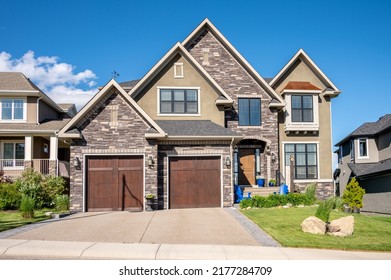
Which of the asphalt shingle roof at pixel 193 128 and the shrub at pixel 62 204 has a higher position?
the asphalt shingle roof at pixel 193 128

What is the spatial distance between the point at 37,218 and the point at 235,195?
10083 mm

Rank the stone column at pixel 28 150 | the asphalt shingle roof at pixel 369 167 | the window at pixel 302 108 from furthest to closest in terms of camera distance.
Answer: the asphalt shingle roof at pixel 369 167 → the window at pixel 302 108 → the stone column at pixel 28 150

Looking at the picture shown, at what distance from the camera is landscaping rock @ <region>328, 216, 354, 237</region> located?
13.0 meters

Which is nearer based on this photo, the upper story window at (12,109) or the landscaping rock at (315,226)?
the landscaping rock at (315,226)

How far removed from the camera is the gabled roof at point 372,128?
33.6 metres

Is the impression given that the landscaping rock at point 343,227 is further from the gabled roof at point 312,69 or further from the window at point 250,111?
the gabled roof at point 312,69

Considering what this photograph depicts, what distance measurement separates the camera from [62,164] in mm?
25828

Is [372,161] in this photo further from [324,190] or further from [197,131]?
[197,131]

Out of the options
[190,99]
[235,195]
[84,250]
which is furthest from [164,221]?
[190,99]

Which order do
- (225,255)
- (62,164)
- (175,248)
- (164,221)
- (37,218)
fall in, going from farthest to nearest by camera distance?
(62,164), (37,218), (164,221), (175,248), (225,255)

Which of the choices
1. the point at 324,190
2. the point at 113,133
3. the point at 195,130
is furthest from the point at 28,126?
the point at 324,190

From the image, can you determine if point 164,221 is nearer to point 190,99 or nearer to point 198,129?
point 198,129

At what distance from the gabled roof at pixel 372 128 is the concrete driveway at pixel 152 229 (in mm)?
20795

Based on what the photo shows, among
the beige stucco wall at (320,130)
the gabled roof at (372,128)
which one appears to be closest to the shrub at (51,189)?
the beige stucco wall at (320,130)
